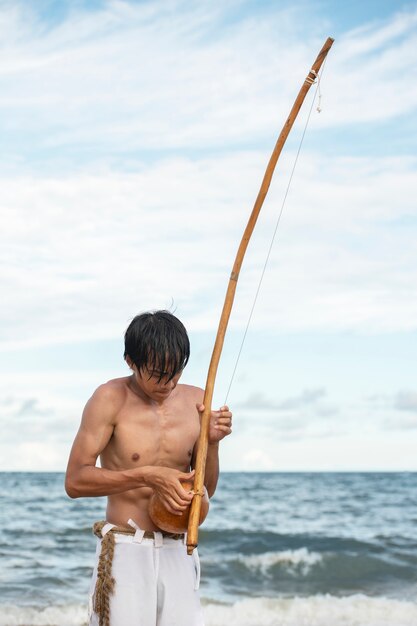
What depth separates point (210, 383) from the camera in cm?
388

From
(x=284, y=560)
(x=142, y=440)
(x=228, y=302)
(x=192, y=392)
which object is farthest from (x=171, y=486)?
(x=284, y=560)

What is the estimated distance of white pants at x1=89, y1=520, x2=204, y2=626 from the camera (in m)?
3.89

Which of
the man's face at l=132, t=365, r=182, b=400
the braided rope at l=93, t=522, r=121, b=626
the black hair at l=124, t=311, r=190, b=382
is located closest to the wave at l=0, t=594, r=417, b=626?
the braided rope at l=93, t=522, r=121, b=626

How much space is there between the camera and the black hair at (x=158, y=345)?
3.72 meters

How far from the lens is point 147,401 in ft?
13.3

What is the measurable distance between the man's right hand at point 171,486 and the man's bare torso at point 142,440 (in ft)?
0.93

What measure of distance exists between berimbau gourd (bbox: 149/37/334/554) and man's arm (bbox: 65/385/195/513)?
0.05 meters

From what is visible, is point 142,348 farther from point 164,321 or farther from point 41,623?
point 41,623

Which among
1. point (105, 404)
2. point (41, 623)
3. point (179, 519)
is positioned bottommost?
point (41, 623)

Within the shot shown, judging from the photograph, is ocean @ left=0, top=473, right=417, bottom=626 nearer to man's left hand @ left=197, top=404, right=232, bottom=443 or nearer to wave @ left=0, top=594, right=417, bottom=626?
wave @ left=0, top=594, right=417, bottom=626

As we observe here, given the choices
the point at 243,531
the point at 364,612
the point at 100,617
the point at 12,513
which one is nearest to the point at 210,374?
the point at 100,617

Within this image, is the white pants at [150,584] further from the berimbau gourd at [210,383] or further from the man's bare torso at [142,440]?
the berimbau gourd at [210,383]

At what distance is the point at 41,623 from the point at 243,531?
988 cm

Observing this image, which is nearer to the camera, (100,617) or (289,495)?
(100,617)
